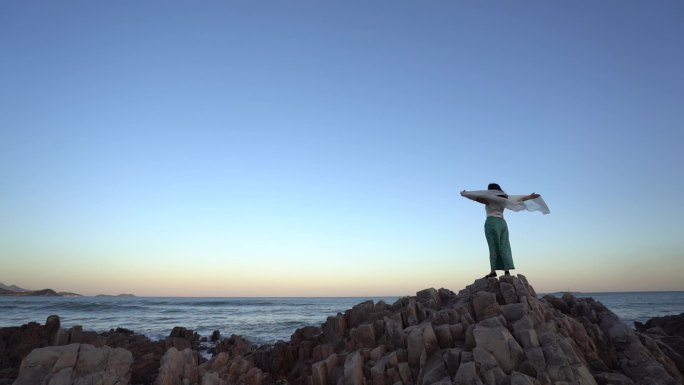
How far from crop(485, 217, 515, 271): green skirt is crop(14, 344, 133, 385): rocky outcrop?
1085 cm

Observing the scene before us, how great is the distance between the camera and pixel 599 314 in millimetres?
Result: 12211

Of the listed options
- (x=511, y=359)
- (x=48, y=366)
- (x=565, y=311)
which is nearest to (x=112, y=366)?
(x=48, y=366)

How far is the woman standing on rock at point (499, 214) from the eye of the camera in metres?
12.1

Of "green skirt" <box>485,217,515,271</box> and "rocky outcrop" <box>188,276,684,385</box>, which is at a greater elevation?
"green skirt" <box>485,217,515,271</box>

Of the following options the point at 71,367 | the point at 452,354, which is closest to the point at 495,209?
the point at 452,354

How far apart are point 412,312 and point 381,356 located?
2.17 metres

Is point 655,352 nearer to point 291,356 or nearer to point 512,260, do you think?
point 512,260

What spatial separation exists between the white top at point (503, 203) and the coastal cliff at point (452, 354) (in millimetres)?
2054

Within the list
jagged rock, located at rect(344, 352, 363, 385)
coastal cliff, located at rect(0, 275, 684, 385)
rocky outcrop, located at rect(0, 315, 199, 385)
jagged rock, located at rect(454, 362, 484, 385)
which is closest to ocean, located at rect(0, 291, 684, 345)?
rocky outcrop, located at rect(0, 315, 199, 385)

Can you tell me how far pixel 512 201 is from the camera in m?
12.1

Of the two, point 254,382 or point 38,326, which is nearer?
point 254,382

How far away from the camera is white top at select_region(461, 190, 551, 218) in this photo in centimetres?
1206

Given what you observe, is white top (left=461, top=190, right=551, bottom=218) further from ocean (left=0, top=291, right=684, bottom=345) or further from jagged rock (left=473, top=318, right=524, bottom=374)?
ocean (left=0, top=291, right=684, bottom=345)

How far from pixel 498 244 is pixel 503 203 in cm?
122
